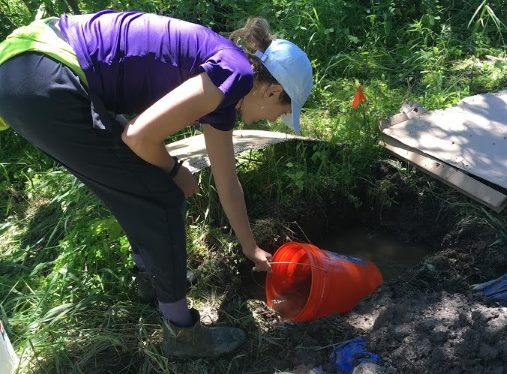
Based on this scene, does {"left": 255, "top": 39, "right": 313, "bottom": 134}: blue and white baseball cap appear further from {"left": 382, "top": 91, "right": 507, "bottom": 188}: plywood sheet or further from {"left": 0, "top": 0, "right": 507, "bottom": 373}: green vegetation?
{"left": 382, "top": 91, "right": 507, "bottom": 188}: plywood sheet

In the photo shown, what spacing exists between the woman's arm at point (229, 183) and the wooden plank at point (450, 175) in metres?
1.33

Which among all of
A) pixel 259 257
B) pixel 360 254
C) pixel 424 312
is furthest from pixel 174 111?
pixel 360 254

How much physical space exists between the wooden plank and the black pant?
1692mm

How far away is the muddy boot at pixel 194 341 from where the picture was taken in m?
2.30

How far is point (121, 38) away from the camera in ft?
6.12

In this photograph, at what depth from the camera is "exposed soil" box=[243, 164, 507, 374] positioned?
2.08m

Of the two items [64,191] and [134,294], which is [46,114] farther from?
[64,191]

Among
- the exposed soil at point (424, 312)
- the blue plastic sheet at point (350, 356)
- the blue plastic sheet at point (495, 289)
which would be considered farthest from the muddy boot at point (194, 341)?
the blue plastic sheet at point (495, 289)

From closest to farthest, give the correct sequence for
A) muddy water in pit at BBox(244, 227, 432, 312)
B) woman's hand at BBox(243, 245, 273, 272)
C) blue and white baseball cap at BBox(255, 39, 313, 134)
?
blue and white baseball cap at BBox(255, 39, 313, 134), woman's hand at BBox(243, 245, 273, 272), muddy water in pit at BBox(244, 227, 432, 312)

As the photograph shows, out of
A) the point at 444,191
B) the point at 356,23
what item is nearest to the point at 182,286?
the point at 444,191

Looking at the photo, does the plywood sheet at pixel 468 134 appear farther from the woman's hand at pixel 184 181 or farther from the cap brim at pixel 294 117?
the woman's hand at pixel 184 181

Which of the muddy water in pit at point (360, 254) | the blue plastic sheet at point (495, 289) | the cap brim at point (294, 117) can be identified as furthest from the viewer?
the muddy water in pit at point (360, 254)

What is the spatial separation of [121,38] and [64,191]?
1.72 meters

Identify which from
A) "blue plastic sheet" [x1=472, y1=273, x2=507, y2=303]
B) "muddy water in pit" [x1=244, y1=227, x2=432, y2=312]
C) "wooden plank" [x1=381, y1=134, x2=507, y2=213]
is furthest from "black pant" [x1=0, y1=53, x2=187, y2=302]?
"wooden plank" [x1=381, y1=134, x2=507, y2=213]
